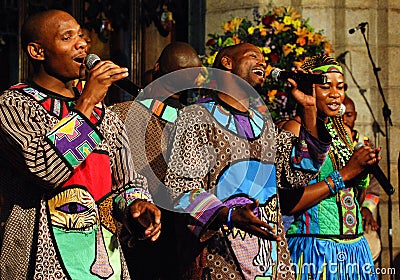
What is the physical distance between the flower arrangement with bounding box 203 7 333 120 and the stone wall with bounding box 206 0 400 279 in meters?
0.81

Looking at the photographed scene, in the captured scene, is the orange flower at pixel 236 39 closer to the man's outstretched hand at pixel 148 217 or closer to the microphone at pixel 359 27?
the microphone at pixel 359 27

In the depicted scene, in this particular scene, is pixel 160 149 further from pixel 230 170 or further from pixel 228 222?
pixel 228 222

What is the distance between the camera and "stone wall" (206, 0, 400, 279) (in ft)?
29.2

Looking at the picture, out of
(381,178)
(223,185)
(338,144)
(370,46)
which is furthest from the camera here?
(370,46)

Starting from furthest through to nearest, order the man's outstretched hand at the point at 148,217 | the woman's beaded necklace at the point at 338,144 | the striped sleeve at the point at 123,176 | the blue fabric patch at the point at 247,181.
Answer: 1. the woman's beaded necklace at the point at 338,144
2. the blue fabric patch at the point at 247,181
3. the striped sleeve at the point at 123,176
4. the man's outstretched hand at the point at 148,217

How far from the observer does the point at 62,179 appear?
3801 mm

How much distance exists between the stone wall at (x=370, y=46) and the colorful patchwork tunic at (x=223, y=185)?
4096mm

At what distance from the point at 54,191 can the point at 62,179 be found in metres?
0.14

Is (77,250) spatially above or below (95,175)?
below

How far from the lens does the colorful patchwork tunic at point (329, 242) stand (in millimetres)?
5609

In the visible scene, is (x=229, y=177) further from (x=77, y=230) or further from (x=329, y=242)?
(x=329, y=242)

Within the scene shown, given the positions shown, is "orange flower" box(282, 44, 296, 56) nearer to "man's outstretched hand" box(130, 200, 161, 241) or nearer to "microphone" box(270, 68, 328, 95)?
"microphone" box(270, 68, 328, 95)

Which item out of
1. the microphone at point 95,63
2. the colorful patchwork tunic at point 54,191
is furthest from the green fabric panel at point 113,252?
the microphone at point 95,63

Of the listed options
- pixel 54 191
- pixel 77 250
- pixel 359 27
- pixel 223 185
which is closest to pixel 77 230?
pixel 77 250
